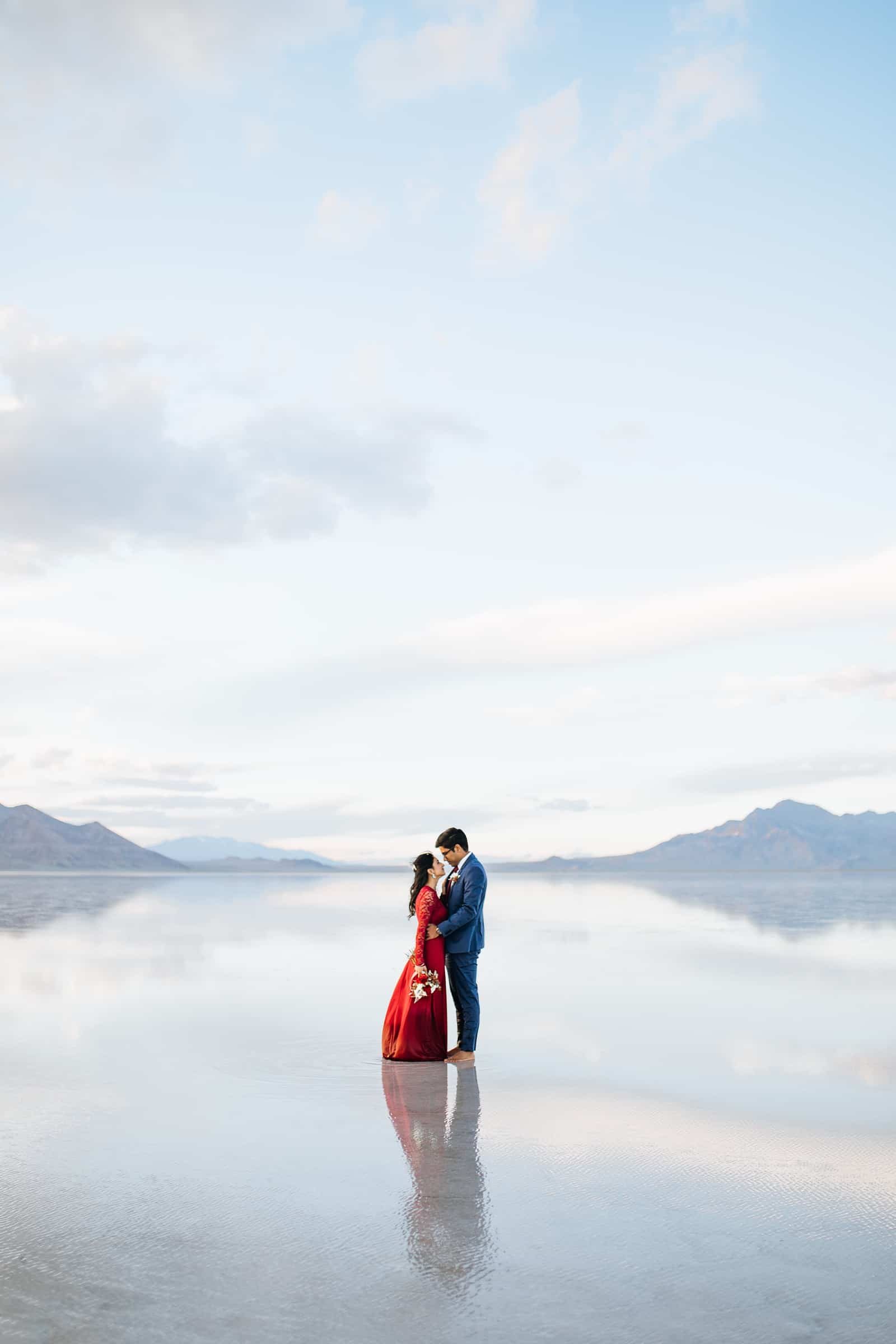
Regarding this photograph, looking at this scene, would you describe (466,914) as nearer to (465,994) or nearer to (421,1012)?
(465,994)

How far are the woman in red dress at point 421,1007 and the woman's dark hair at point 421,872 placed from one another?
7 centimetres

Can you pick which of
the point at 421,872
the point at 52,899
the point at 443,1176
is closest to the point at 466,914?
the point at 421,872

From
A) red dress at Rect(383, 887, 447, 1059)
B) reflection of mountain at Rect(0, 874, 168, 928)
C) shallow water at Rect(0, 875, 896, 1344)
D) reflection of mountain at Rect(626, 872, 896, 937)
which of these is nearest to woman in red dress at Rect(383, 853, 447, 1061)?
red dress at Rect(383, 887, 447, 1059)

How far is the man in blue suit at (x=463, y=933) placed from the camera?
27.4 ft

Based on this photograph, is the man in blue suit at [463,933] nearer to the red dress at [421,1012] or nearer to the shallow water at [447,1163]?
the red dress at [421,1012]

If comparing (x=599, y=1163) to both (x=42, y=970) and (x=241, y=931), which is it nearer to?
(x=42, y=970)

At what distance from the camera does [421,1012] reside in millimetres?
8312

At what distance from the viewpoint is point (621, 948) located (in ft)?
56.4

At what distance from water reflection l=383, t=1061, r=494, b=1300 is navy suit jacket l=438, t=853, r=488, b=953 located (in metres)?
0.98

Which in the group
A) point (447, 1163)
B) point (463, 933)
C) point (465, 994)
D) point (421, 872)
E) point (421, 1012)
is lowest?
point (447, 1163)

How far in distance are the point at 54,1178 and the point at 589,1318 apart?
2.77 meters

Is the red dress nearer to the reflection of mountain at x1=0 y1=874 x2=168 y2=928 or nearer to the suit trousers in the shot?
the suit trousers

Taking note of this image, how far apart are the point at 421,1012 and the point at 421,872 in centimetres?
108

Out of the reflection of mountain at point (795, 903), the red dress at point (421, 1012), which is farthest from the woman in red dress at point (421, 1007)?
the reflection of mountain at point (795, 903)
